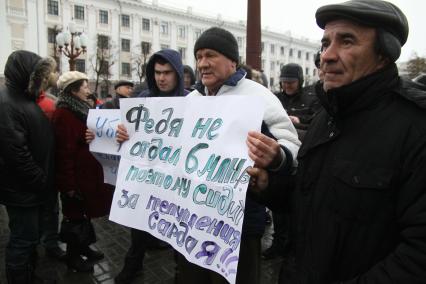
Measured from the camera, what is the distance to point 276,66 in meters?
68.3

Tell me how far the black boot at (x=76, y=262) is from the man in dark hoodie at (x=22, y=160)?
1.76 ft

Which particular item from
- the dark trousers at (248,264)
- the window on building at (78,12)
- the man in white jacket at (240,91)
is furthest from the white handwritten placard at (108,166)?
the window on building at (78,12)

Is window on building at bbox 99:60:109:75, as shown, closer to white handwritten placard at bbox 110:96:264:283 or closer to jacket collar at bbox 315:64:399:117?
white handwritten placard at bbox 110:96:264:283

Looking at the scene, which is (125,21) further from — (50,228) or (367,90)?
(367,90)

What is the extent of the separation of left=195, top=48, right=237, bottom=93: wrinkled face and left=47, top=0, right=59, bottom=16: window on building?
45.1 metres

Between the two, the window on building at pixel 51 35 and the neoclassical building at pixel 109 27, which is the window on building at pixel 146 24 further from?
the window on building at pixel 51 35

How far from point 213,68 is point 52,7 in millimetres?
45816

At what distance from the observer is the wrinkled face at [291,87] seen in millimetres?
4355

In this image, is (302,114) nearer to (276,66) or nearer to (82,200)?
(82,200)

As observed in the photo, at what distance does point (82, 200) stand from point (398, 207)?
2.92m

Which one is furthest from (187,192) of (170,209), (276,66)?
(276,66)

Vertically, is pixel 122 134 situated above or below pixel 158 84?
below

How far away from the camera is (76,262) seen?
138 inches

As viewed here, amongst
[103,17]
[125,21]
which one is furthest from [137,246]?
[125,21]
